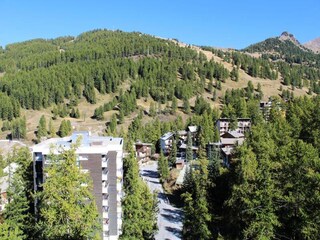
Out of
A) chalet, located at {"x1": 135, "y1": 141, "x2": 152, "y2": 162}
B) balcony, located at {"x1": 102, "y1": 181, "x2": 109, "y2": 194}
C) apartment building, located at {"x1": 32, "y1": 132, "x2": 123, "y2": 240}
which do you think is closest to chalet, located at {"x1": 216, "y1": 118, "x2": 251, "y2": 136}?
chalet, located at {"x1": 135, "y1": 141, "x2": 152, "y2": 162}

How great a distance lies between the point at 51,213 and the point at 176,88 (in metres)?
171

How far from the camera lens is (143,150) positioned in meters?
112

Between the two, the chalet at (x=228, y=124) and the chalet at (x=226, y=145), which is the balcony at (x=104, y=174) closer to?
the chalet at (x=226, y=145)

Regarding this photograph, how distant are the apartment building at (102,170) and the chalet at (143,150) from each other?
5873 cm

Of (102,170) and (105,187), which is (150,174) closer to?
(105,187)

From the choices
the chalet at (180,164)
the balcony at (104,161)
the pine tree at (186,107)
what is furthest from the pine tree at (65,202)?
the pine tree at (186,107)

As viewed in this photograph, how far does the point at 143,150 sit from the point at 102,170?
67.8 m

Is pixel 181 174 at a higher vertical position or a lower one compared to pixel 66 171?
lower

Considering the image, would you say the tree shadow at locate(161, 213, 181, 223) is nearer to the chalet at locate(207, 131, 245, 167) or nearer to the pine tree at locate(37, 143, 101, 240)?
the chalet at locate(207, 131, 245, 167)

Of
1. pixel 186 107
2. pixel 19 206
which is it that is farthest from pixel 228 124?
pixel 19 206

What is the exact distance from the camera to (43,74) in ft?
639

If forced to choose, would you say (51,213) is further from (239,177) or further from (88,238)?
(239,177)

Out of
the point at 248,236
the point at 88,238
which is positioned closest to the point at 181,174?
the point at 248,236

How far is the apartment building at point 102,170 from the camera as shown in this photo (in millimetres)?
42625
